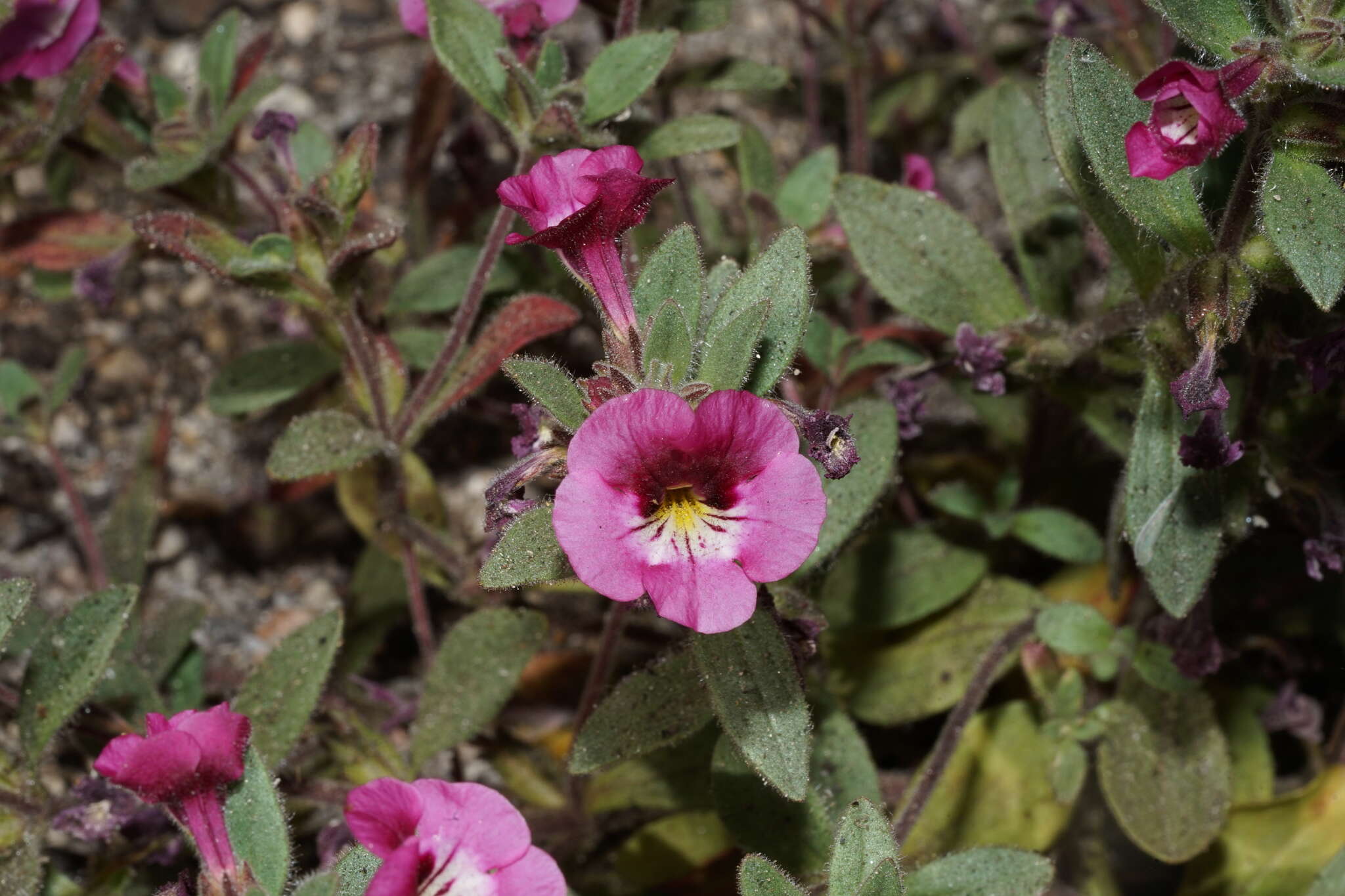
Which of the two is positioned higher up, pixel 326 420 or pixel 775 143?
pixel 326 420

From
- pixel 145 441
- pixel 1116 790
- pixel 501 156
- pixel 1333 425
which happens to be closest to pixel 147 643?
pixel 145 441

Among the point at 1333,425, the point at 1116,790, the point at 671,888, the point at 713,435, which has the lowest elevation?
the point at 671,888

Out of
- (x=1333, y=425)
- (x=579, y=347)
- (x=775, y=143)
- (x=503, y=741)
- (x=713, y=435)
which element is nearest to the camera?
(x=713, y=435)

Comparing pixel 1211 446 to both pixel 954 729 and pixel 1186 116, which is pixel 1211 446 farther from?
pixel 954 729

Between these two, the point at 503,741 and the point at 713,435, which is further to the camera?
the point at 503,741

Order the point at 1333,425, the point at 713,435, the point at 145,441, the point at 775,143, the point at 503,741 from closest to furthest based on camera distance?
the point at 713,435 < the point at 1333,425 < the point at 503,741 < the point at 145,441 < the point at 775,143

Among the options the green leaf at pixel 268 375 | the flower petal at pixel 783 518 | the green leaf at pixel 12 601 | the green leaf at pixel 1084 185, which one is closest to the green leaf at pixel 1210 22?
the green leaf at pixel 1084 185

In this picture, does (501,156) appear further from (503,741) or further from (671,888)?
(671,888)
